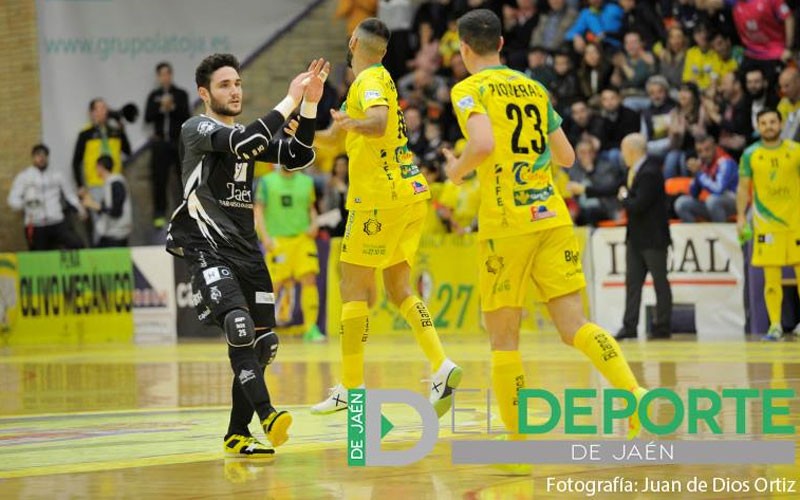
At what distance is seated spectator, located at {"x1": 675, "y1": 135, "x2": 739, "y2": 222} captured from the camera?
20047 millimetres

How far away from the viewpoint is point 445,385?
32.8 feet

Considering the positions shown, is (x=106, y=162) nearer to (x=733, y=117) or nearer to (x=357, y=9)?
(x=357, y=9)

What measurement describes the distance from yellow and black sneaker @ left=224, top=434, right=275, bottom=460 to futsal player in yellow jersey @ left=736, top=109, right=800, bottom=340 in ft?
36.1

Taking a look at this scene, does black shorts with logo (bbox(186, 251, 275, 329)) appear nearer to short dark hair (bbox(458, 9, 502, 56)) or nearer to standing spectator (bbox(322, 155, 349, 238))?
short dark hair (bbox(458, 9, 502, 56))

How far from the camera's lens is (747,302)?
760 inches

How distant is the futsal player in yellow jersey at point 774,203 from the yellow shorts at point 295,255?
6.08 meters

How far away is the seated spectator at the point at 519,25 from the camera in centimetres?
2361

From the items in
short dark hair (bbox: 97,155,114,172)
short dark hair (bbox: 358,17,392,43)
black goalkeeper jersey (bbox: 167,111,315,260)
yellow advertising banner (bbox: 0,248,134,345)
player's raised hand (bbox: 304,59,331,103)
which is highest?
short dark hair (bbox: 358,17,392,43)

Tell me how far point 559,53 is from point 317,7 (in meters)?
6.92

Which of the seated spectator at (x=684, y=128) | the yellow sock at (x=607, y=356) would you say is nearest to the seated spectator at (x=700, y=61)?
the seated spectator at (x=684, y=128)

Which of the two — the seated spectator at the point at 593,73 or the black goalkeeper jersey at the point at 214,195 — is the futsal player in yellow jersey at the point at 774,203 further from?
the black goalkeeper jersey at the point at 214,195

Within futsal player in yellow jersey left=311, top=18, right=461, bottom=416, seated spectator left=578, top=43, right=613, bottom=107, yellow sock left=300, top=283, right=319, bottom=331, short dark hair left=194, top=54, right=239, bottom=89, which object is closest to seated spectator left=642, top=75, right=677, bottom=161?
seated spectator left=578, top=43, right=613, bottom=107

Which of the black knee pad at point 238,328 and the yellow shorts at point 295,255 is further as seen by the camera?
the yellow shorts at point 295,255

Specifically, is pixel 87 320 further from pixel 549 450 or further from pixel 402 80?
pixel 549 450
